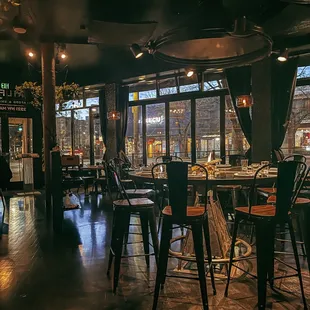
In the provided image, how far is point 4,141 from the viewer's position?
8984mm

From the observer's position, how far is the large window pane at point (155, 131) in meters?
9.14

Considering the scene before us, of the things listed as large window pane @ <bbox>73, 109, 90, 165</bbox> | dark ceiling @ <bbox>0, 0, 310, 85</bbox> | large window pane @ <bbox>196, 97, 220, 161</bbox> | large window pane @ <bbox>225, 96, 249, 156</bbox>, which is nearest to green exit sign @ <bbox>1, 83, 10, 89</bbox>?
dark ceiling @ <bbox>0, 0, 310, 85</bbox>

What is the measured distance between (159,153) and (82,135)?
3.16m

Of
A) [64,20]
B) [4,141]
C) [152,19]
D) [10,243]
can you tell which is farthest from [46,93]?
[4,141]

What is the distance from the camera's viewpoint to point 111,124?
943cm

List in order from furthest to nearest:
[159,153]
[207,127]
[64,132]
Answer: [64,132], [159,153], [207,127]

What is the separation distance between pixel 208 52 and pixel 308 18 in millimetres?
3010

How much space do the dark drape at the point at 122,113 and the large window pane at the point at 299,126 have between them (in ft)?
14.7

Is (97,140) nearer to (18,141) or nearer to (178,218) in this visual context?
(18,141)

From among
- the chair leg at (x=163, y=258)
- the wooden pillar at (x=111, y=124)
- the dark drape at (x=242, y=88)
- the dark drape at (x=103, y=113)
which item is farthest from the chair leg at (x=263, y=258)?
the dark drape at (x=103, y=113)

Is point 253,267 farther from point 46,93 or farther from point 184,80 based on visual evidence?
point 184,80

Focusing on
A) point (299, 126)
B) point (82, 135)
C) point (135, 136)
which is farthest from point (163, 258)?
point (82, 135)

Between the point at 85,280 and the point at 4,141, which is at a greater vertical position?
the point at 4,141

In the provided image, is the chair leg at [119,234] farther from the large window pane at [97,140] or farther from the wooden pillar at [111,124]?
the large window pane at [97,140]
